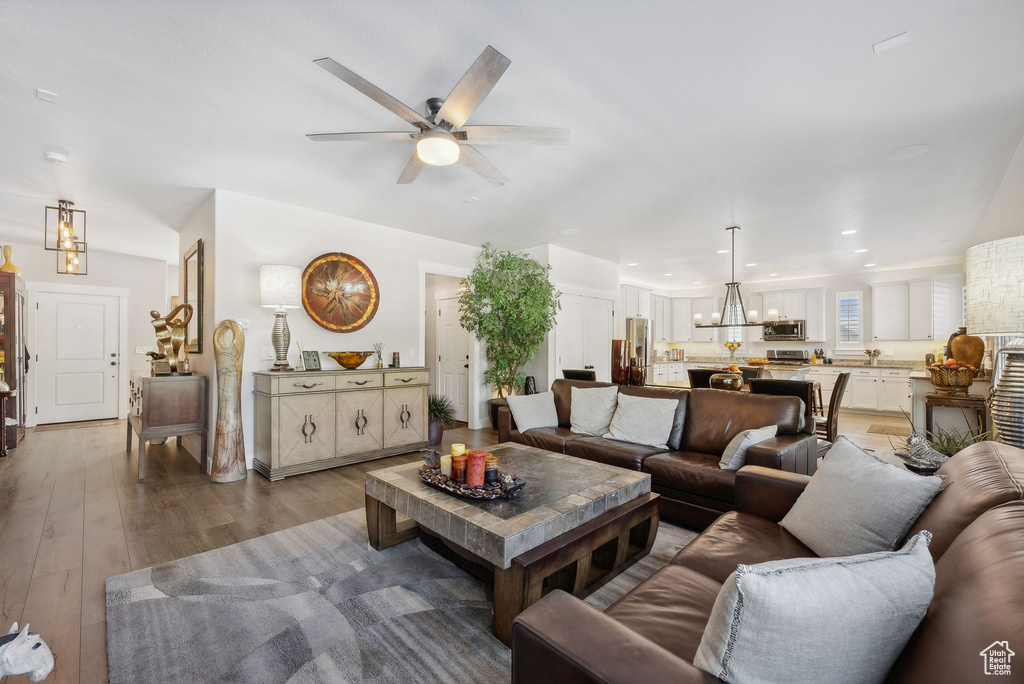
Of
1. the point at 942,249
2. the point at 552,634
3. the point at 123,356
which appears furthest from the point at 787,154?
the point at 123,356

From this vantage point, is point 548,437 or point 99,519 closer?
point 99,519

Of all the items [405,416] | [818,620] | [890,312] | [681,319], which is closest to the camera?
[818,620]

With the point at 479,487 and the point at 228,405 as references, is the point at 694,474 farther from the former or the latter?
Answer: the point at 228,405

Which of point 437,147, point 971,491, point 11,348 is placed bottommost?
point 971,491

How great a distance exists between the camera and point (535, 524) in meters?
1.78

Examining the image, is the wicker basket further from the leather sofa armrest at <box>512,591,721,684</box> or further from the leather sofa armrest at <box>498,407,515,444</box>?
the leather sofa armrest at <box>512,591,721,684</box>

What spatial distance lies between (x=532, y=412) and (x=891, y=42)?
10.7 feet

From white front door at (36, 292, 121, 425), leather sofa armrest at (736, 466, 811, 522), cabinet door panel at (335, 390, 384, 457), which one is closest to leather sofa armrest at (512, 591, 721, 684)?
leather sofa armrest at (736, 466, 811, 522)

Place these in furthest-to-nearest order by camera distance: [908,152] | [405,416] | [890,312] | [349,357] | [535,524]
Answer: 1. [890,312]
2. [405,416]
3. [349,357]
4. [908,152]
5. [535,524]

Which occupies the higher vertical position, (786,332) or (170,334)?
(786,332)

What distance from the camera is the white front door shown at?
608 centimetres

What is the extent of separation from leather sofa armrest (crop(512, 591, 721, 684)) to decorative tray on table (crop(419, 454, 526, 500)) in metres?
1.01

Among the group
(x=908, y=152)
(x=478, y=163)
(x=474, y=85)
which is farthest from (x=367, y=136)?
(x=908, y=152)

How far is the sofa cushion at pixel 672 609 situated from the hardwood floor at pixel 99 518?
185 cm
